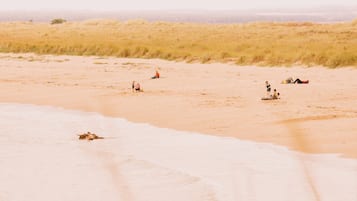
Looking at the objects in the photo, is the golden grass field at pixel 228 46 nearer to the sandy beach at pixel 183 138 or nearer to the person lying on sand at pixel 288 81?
the sandy beach at pixel 183 138

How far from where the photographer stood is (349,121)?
16.0 metres

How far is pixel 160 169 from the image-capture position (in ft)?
→ 39.3

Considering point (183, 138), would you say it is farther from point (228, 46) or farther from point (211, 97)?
point (228, 46)

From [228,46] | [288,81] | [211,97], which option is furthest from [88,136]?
[228,46]

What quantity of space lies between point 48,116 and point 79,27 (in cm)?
4950

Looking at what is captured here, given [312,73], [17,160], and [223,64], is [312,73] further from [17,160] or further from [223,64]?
[17,160]

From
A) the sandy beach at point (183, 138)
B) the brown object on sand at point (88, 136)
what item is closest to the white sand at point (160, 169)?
the sandy beach at point (183, 138)

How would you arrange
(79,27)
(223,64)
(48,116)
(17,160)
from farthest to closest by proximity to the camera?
1. (79,27)
2. (223,64)
3. (48,116)
4. (17,160)

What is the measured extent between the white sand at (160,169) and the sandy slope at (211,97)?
3.61 ft

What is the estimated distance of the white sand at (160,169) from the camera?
10.3 m

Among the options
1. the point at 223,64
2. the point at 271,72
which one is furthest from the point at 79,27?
the point at 271,72

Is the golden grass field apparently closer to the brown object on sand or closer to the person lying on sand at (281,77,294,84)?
the person lying on sand at (281,77,294,84)

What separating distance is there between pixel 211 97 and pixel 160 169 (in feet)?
31.5

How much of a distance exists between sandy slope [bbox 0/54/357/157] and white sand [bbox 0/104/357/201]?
1099mm
